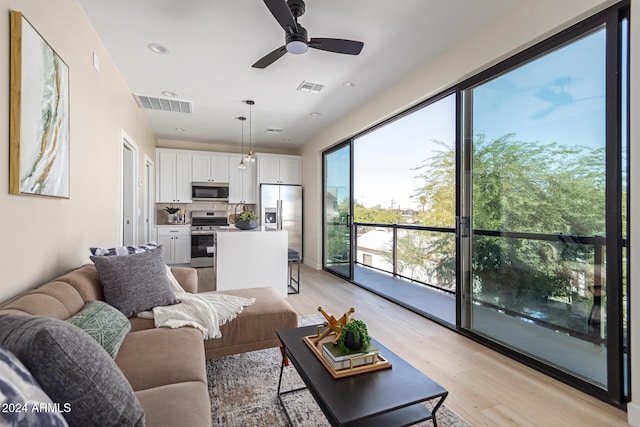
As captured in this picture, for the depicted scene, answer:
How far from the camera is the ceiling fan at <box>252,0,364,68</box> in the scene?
195 centimetres

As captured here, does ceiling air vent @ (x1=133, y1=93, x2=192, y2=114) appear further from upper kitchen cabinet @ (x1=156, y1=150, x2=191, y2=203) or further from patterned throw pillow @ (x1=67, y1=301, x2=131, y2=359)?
patterned throw pillow @ (x1=67, y1=301, x2=131, y2=359)

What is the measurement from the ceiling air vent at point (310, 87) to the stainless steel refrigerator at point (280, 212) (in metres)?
3.18

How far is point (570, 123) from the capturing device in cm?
209

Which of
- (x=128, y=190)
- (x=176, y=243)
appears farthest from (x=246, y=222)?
(x=176, y=243)

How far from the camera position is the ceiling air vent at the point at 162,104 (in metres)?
4.23

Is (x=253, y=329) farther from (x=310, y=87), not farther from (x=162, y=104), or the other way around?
(x=162, y=104)

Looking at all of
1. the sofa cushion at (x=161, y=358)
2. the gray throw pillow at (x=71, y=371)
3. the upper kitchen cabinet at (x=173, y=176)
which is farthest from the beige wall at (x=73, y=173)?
the upper kitchen cabinet at (x=173, y=176)

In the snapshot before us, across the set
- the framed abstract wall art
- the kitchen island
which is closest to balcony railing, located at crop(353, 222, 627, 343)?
the kitchen island

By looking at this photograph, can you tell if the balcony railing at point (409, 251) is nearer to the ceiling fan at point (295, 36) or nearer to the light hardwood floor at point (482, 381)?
the light hardwood floor at point (482, 381)

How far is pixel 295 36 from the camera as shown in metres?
2.20

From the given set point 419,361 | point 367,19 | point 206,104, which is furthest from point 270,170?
point 419,361

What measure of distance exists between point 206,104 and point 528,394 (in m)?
4.79

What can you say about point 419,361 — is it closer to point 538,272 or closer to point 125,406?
point 538,272

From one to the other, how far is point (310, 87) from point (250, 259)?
7.47 ft
